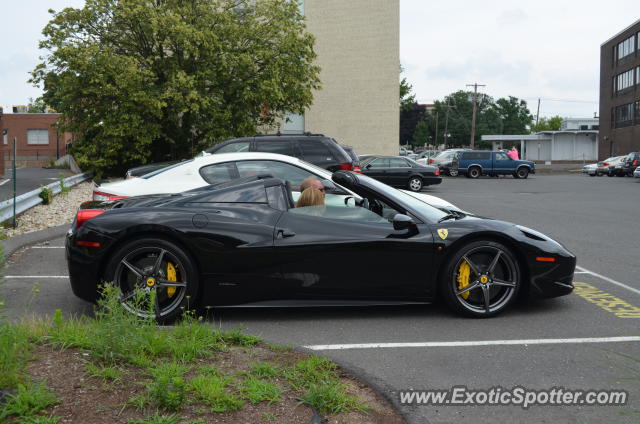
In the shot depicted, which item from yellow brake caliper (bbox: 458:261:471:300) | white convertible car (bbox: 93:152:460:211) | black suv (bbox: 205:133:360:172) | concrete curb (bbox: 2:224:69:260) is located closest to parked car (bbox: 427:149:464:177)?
black suv (bbox: 205:133:360:172)

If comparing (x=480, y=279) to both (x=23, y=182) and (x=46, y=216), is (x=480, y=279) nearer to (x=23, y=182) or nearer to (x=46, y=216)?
Answer: (x=46, y=216)

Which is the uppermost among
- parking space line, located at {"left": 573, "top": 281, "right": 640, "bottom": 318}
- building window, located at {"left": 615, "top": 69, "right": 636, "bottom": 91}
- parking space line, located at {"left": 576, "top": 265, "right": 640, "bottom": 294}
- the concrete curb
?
building window, located at {"left": 615, "top": 69, "right": 636, "bottom": 91}

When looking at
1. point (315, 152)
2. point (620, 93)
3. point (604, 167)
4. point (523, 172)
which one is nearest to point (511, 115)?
point (620, 93)

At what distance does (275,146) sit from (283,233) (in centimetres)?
779

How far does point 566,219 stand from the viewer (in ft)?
47.2

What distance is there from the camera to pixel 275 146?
13117 mm

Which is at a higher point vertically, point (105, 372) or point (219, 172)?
point (219, 172)

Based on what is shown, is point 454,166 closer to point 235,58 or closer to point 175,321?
point 235,58

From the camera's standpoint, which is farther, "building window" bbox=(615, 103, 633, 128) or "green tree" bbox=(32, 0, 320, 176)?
"building window" bbox=(615, 103, 633, 128)

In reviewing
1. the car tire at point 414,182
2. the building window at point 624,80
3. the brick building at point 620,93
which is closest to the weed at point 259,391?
the car tire at point 414,182

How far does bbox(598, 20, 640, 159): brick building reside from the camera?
67.8 metres

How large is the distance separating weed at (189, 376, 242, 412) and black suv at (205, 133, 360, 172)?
9422 mm

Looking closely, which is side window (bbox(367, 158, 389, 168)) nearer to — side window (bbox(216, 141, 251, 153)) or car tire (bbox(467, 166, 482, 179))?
side window (bbox(216, 141, 251, 153))

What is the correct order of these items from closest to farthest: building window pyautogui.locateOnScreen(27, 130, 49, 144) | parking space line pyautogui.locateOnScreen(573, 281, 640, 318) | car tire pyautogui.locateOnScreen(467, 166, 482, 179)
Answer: parking space line pyautogui.locateOnScreen(573, 281, 640, 318) < car tire pyautogui.locateOnScreen(467, 166, 482, 179) < building window pyautogui.locateOnScreen(27, 130, 49, 144)
